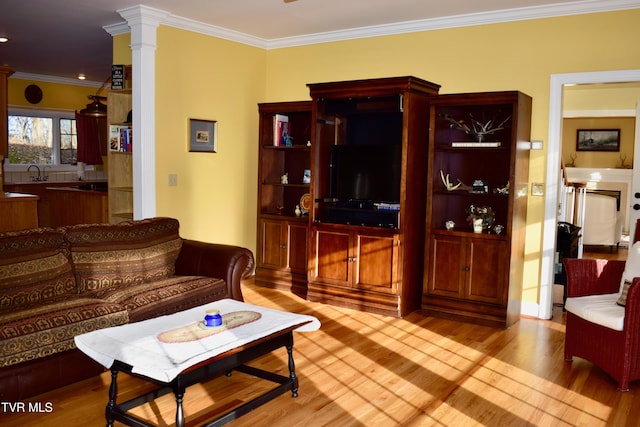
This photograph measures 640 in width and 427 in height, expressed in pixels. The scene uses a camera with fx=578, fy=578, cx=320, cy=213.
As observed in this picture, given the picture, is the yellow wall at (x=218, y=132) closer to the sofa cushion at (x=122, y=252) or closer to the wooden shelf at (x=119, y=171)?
the wooden shelf at (x=119, y=171)

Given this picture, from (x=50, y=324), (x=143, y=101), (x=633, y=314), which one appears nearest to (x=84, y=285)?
(x=50, y=324)

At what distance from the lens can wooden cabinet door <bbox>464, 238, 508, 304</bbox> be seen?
485 cm

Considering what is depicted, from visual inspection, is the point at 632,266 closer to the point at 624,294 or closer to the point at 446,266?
the point at 624,294

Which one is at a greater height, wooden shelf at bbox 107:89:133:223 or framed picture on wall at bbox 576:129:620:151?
framed picture on wall at bbox 576:129:620:151

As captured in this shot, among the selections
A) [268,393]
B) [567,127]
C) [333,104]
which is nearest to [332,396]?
[268,393]

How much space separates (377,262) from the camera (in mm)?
5215

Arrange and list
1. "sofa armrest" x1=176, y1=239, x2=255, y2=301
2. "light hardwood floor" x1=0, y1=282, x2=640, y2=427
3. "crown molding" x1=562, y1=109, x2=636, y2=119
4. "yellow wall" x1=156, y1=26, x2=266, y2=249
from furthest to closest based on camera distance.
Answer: "crown molding" x1=562, y1=109, x2=636, y2=119
"yellow wall" x1=156, y1=26, x2=266, y2=249
"sofa armrest" x1=176, y1=239, x2=255, y2=301
"light hardwood floor" x1=0, y1=282, x2=640, y2=427

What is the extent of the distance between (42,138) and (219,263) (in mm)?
6644

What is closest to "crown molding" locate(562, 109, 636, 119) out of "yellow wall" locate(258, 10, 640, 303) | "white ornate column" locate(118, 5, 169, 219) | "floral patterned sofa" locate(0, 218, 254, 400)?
"yellow wall" locate(258, 10, 640, 303)

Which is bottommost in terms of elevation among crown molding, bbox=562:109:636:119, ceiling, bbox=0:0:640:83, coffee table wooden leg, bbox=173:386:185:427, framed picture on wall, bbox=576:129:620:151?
coffee table wooden leg, bbox=173:386:185:427

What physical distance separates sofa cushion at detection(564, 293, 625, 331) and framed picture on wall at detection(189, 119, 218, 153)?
3756 mm

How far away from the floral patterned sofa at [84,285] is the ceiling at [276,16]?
210 centimetres

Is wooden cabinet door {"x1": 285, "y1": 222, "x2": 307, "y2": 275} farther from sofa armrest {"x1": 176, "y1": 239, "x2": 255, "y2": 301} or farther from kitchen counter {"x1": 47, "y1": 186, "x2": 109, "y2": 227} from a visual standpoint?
kitchen counter {"x1": 47, "y1": 186, "x2": 109, "y2": 227}

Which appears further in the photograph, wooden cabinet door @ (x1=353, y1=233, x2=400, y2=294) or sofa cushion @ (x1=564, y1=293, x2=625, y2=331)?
wooden cabinet door @ (x1=353, y1=233, x2=400, y2=294)
